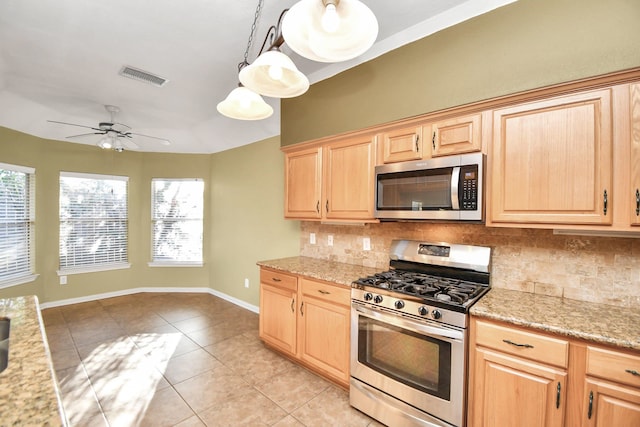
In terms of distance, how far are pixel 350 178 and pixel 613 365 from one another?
1956 mm

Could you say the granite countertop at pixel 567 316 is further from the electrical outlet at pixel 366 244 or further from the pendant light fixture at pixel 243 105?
the pendant light fixture at pixel 243 105

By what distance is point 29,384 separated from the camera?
85 cm

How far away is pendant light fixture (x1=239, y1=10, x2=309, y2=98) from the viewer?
4.33 ft

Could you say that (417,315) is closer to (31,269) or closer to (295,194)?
(295,194)

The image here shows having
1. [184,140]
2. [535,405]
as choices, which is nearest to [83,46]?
[184,140]

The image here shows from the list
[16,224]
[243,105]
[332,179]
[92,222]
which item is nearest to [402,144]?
[332,179]

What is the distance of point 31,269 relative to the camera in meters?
4.08

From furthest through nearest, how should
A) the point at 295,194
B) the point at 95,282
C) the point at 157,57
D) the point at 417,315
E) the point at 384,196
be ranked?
1. the point at 95,282
2. the point at 295,194
3. the point at 157,57
4. the point at 384,196
5. the point at 417,315

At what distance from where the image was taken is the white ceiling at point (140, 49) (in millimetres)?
1988

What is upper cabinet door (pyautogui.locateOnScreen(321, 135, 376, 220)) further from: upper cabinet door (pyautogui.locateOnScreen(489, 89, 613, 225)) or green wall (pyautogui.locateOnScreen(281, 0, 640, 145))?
upper cabinet door (pyautogui.locateOnScreen(489, 89, 613, 225))

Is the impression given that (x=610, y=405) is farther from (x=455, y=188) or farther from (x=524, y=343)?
(x=455, y=188)

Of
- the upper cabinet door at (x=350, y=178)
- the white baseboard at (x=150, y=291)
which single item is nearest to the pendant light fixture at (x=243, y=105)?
the upper cabinet door at (x=350, y=178)

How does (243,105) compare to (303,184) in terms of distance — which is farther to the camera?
(303,184)

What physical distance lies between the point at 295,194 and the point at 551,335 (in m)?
2.34
